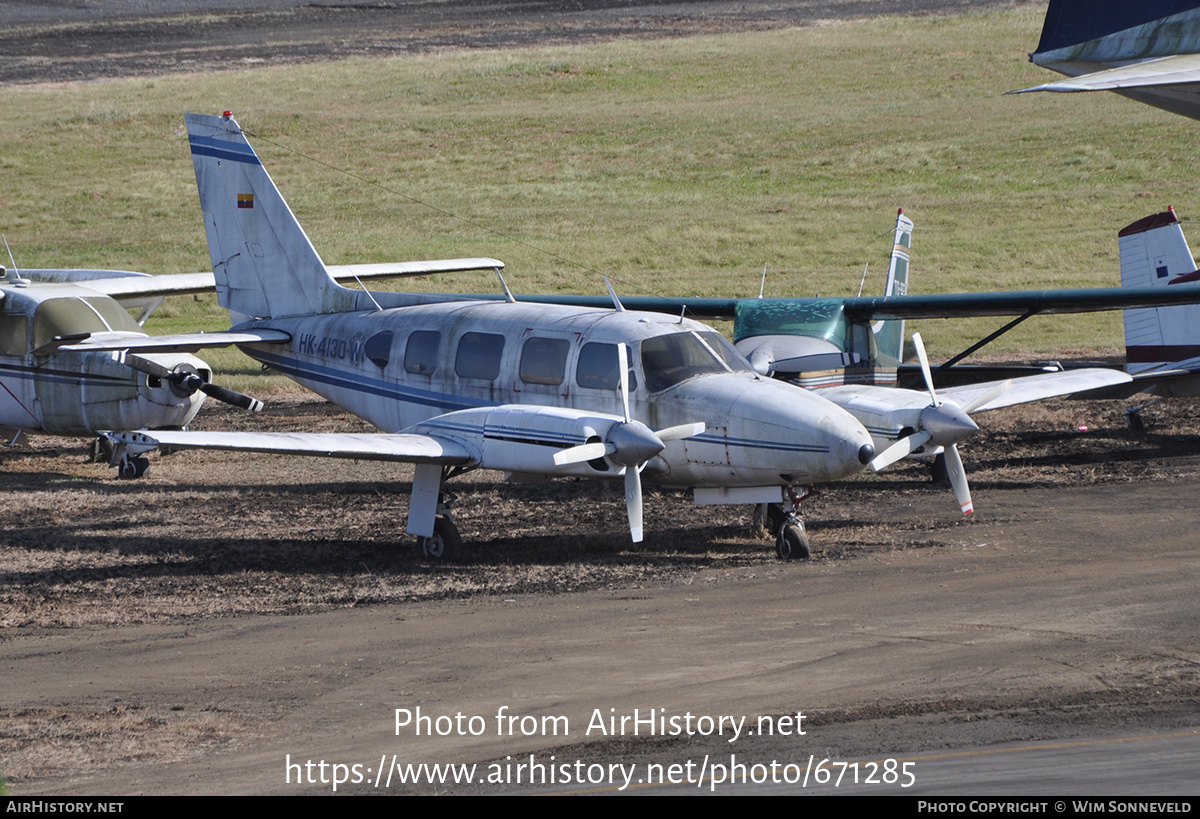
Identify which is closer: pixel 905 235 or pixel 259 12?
pixel 905 235

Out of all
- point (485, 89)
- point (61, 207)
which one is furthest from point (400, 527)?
point (485, 89)

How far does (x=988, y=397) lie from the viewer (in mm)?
14227

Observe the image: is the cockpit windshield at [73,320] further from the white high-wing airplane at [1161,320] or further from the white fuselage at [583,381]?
the white high-wing airplane at [1161,320]

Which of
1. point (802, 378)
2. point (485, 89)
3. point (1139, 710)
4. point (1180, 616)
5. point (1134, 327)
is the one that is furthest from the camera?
point (485, 89)

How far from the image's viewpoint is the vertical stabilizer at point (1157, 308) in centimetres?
1888

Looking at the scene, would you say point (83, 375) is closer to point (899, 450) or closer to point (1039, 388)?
point (899, 450)

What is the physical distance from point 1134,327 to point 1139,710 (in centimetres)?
1238

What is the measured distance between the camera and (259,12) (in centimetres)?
6794

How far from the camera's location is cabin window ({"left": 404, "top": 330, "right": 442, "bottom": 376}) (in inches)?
572

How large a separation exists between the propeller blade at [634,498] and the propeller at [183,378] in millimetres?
6393

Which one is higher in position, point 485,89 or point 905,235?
point 485,89

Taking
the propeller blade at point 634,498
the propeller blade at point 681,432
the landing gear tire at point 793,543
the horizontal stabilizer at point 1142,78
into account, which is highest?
the horizontal stabilizer at point 1142,78

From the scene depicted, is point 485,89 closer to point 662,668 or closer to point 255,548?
point 255,548

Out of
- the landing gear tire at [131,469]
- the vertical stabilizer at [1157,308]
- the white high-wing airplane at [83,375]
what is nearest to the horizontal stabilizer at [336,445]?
the white high-wing airplane at [83,375]
